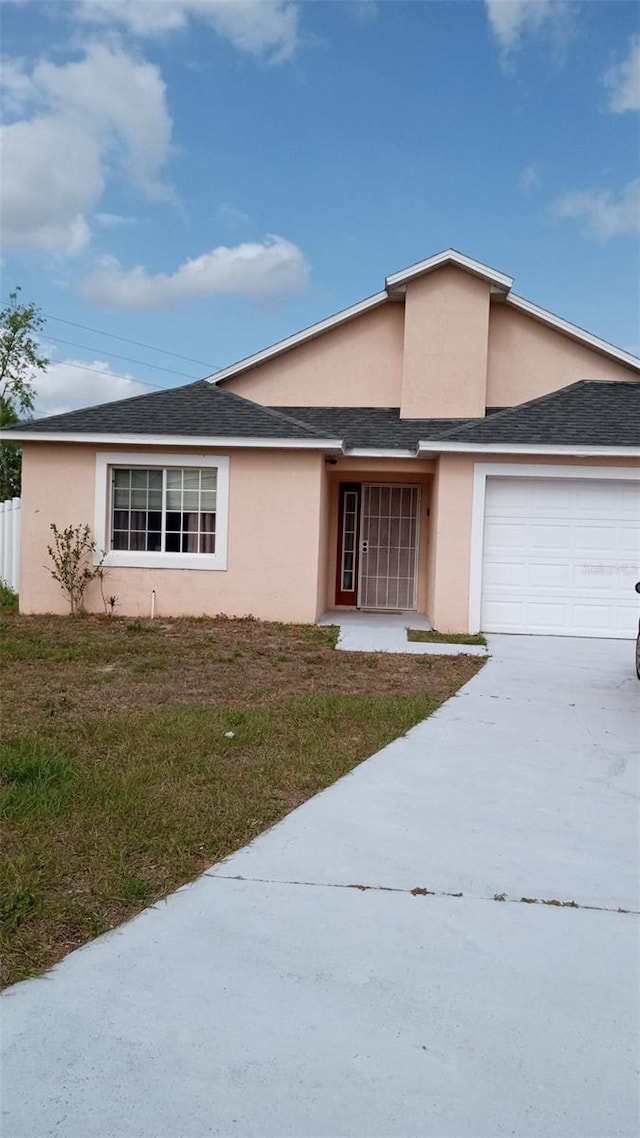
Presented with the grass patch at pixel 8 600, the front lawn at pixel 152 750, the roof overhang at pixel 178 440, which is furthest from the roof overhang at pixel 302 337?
the front lawn at pixel 152 750

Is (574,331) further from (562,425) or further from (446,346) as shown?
(562,425)

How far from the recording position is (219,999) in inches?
109

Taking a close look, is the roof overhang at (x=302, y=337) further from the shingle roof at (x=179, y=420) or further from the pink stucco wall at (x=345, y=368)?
the shingle roof at (x=179, y=420)

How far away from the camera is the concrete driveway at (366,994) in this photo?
2295 millimetres

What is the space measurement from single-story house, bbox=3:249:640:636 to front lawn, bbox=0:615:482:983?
219 centimetres

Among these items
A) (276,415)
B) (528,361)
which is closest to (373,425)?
(276,415)

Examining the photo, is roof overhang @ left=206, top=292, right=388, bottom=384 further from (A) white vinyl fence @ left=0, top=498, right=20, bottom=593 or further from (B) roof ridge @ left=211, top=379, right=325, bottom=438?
(A) white vinyl fence @ left=0, top=498, right=20, bottom=593

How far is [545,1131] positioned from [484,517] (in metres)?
9.86

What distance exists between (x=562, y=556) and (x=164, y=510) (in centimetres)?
629

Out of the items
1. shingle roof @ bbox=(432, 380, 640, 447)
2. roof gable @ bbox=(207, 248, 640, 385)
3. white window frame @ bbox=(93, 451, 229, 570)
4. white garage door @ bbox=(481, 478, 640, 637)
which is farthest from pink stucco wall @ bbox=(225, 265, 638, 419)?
white window frame @ bbox=(93, 451, 229, 570)

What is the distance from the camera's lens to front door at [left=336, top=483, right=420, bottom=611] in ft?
47.3

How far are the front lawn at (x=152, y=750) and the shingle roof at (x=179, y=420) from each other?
3465 mm

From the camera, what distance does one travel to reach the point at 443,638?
36.7 feet

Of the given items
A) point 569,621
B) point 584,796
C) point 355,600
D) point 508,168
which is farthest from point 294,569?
Answer: point 508,168
